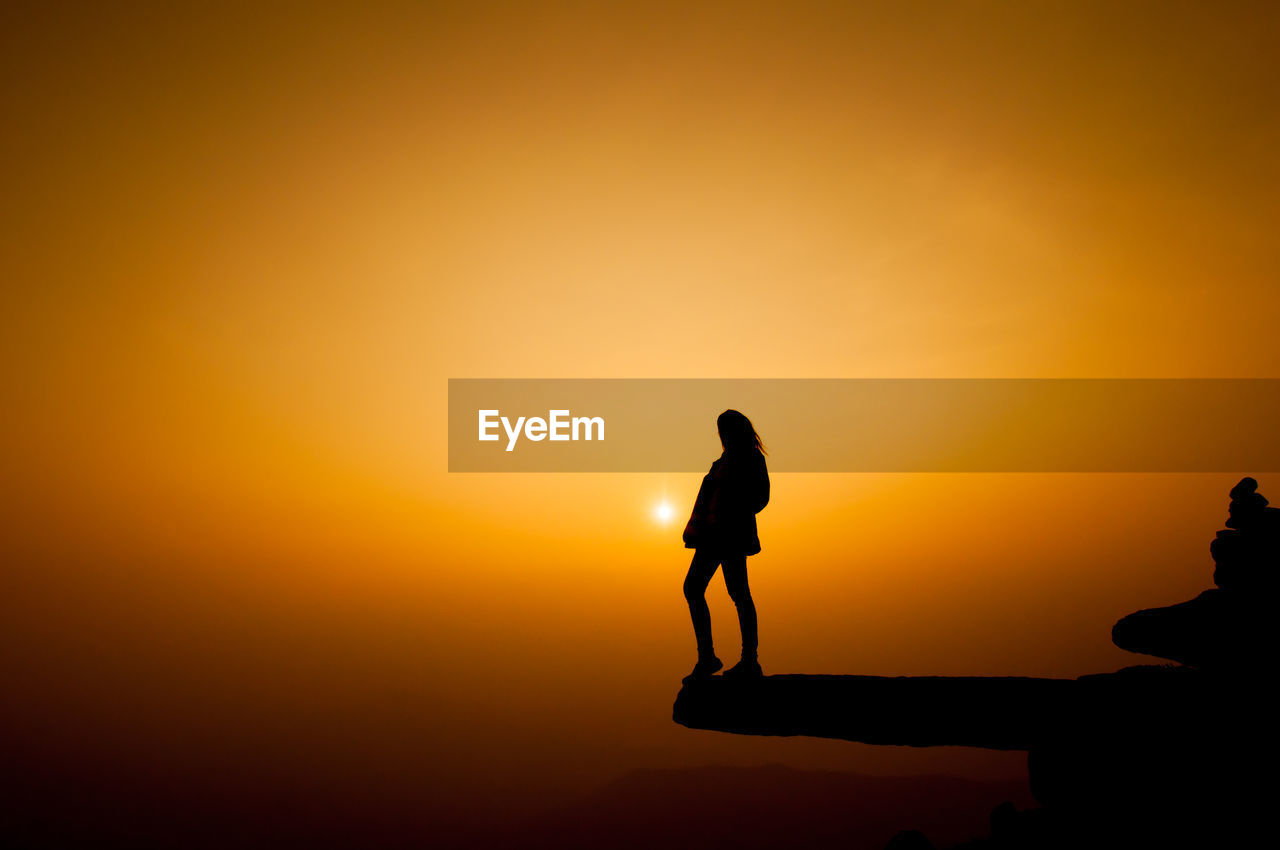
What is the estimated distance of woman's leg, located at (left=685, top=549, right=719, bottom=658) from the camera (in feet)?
21.0

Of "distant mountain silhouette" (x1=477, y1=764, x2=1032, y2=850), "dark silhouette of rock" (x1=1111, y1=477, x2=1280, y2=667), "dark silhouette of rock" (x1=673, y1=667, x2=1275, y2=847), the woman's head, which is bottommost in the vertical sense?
"distant mountain silhouette" (x1=477, y1=764, x2=1032, y2=850)

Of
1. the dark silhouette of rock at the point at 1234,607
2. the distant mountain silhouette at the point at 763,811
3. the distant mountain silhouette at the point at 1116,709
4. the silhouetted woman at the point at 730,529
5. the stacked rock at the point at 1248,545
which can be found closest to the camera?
the distant mountain silhouette at the point at 1116,709

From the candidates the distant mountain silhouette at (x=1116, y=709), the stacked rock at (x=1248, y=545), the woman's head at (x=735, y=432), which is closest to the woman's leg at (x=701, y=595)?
the distant mountain silhouette at (x=1116, y=709)

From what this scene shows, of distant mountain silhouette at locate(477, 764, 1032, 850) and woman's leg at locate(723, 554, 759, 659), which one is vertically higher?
woman's leg at locate(723, 554, 759, 659)

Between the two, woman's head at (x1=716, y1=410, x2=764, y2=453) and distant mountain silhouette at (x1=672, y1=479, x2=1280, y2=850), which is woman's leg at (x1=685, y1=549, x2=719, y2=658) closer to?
distant mountain silhouette at (x1=672, y1=479, x2=1280, y2=850)

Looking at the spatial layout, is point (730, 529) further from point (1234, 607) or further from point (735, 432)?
point (1234, 607)

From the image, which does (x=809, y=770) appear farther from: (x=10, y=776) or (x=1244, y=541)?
(x=10, y=776)

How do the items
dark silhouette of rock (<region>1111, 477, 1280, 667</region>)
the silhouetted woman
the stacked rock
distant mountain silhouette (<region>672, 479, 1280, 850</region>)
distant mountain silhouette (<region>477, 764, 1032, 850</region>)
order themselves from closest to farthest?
distant mountain silhouette (<region>672, 479, 1280, 850</region>)
dark silhouette of rock (<region>1111, 477, 1280, 667</region>)
the stacked rock
the silhouetted woman
distant mountain silhouette (<region>477, 764, 1032, 850</region>)

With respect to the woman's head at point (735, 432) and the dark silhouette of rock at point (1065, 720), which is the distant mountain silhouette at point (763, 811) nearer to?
the dark silhouette of rock at point (1065, 720)

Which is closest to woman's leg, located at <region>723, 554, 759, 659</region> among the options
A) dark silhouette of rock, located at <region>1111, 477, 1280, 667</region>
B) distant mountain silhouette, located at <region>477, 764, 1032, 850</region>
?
dark silhouette of rock, located at <region>1111, 477, 1280, 667</region>

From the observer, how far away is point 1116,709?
5746mm

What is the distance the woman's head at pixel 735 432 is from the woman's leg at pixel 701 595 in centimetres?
118

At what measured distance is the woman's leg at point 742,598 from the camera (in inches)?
253

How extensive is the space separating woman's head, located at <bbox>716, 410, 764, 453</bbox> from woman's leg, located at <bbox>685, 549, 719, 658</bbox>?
1180 mm
